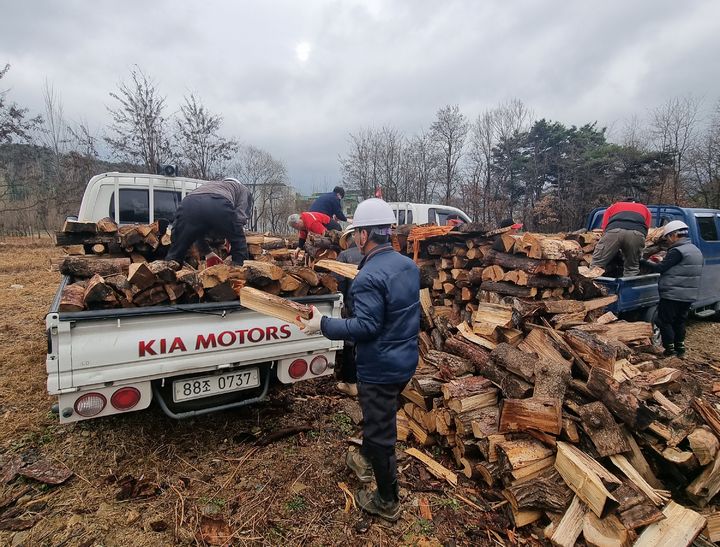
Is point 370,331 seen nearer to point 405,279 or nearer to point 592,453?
point 405,279

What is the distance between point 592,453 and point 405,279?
175 centimetres

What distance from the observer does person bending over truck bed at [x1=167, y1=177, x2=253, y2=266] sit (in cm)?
388

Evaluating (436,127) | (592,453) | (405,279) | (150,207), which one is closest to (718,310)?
(592,453)

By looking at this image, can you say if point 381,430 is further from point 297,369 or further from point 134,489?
point 134,489

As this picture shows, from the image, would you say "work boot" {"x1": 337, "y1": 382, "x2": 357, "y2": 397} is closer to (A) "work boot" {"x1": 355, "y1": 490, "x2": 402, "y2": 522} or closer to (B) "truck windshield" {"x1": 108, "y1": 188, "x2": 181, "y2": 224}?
(A) "work boot" {"x1": 355, "y1": 490, "x2": 402, "y2": 522}

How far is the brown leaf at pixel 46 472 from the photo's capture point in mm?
2492

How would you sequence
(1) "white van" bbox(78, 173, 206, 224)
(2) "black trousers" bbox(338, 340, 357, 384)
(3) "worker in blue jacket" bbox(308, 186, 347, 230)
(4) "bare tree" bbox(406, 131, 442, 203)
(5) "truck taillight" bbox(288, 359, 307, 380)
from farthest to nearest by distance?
1. (4) "bare tree" bbox(406, 131, 442, 203)
2. (3) "worker in blue jacket" bbox(308, 186, 347, 230)
3. (1) "white van" bbox(78, 173, 206, 224)
4. (2) "black trousers" bbox(338, 340, 357, 384)
5. (5) "truck taillight" bbox(288, 359, 307, 380)

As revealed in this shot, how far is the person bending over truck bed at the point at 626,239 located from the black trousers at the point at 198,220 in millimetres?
5235

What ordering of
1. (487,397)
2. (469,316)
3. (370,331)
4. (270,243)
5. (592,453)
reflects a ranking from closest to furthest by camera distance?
(370,331)
(592,453)
(487,397)
(469,316)
(270,243)

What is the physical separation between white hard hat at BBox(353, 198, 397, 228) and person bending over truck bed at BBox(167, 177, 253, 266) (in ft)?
7.14

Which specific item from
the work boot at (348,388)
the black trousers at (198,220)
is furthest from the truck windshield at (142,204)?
the work boot at (348,388)

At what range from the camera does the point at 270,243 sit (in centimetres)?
597

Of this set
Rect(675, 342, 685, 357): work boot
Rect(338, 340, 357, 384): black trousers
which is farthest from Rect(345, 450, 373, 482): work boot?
Rect(675, 342, 685, 357): work boot

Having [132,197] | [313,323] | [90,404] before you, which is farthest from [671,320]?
[132,197]
